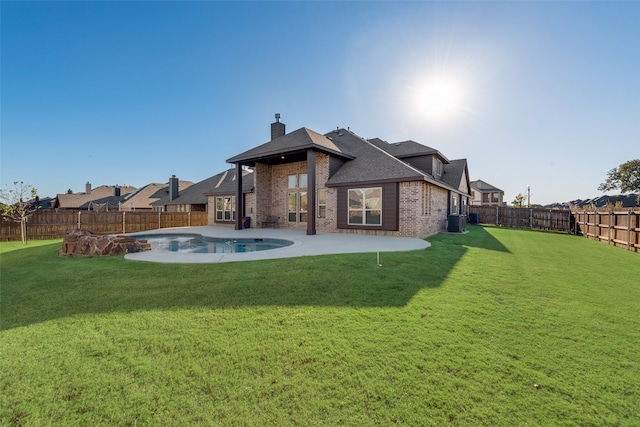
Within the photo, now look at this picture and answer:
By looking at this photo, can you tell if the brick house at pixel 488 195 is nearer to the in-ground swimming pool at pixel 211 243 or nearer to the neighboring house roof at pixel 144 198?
the in-ground swimming pool at pixel 211 243

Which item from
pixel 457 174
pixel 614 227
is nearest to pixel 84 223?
pixel 457 174

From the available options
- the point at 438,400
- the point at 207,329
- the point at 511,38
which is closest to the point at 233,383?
the point at 207,329

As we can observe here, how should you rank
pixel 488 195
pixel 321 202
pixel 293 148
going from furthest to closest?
pixel 488 195 → pixel 321 202 → pixel 293 148

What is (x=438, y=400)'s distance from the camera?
6.44ft

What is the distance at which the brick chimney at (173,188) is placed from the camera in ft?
106

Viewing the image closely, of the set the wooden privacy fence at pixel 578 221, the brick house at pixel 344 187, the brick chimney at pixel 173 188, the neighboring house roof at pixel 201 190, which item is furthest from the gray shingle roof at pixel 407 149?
the brick chimney at pixel 173 188

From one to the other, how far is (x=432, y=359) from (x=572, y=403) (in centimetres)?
100

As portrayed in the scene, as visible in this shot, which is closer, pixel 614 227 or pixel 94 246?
pixel 94 246

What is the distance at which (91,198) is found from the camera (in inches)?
1714

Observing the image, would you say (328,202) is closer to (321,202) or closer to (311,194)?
(321,202)

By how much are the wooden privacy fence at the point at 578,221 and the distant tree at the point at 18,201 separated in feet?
90.9

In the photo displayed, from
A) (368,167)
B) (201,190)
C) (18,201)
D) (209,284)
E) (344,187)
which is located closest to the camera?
(209,284)

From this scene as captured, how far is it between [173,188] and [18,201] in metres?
19.8

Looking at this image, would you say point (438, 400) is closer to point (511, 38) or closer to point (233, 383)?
point (233, 383)
